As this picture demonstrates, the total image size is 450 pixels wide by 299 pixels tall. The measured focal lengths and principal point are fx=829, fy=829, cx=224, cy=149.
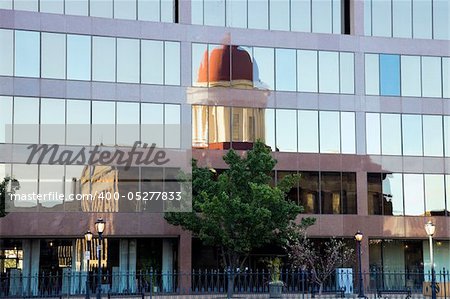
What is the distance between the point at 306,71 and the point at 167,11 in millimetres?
10864

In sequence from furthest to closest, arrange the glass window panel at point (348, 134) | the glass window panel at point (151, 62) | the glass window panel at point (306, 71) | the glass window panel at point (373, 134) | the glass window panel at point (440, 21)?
the glass window panel at point (440, 21), the glass window panel at point (373, 134), the glass window panel at point (348, 134), the glass window panel at point (306, 71), the glass window panel at point (151, 62)

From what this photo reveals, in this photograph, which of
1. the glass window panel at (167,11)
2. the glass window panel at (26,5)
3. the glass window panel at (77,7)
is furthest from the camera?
the glass window panel at (167,11)

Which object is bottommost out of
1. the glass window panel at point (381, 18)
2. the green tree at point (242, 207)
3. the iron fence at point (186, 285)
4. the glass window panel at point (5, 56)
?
the iron fence at point (186, 285)

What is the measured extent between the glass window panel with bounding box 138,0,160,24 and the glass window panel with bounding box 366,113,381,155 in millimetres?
16987

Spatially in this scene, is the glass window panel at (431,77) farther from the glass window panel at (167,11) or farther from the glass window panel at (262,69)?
the glass window panel at (167,11)

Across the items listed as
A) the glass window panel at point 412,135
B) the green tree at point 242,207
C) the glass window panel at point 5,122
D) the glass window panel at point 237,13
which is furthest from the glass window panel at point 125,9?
the glass window panel at point 412,135

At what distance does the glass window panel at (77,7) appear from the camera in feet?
183

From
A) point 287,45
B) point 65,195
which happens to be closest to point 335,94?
point 287,45

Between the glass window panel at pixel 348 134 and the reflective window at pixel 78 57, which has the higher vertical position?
the reflective window at pixel 78 57

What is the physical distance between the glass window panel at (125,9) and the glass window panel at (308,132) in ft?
45.0

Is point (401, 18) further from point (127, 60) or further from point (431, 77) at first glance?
point (127, 60)

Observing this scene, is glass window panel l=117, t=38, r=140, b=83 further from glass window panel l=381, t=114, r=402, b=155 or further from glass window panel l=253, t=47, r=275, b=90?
glass window panel l=381, t=114, r=402, b=155

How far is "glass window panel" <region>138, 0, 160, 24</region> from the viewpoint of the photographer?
5722 cm

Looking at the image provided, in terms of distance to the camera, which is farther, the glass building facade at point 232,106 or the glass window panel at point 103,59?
the glass window panel at point 103,59
